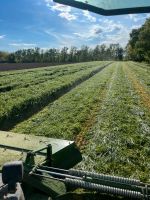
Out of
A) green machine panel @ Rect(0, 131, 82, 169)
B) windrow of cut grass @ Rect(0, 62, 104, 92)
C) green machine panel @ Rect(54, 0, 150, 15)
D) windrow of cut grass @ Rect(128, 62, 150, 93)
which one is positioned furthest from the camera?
windrow of cut grass @ Rect(128, 62, 150, 93)

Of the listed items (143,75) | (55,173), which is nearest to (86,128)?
(55,173)

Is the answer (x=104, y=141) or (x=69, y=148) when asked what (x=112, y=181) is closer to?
(x=69, y=148)

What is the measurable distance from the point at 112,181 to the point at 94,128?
8261 mm

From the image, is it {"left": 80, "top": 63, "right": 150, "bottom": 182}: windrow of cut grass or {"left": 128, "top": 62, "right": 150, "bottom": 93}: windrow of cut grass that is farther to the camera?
{"left": 128, "top": 62, "right": 150, "bottom": 93}: windrow of cut grass

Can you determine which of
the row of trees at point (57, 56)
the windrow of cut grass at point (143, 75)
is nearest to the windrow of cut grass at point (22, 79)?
the windrow of cut grass at point (143, 75)

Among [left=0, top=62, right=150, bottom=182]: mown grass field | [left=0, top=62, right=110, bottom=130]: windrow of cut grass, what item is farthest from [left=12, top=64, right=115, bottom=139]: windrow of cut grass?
[left=0, top=62, right=110, bottom=130]: windrow of cut grass

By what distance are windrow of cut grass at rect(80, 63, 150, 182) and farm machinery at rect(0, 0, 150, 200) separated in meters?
1.96

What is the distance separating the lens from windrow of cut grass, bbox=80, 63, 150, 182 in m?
7.50

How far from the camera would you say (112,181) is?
12.0ft

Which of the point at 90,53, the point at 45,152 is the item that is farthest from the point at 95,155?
the point at 90,53

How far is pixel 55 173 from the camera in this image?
3.63 meters

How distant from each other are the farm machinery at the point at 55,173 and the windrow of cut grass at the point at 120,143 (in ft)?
6.43

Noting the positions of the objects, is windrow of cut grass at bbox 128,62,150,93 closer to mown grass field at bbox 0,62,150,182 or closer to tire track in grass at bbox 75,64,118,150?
mown grass field at bbox 0,62,150,182

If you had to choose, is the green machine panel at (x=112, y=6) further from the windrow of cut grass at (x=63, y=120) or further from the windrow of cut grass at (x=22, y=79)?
the windrow of cut grass at (x=22, y=79)
